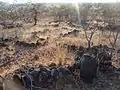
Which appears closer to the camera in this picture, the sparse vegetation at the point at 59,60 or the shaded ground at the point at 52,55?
the sparse vegetation at the point at 59,60

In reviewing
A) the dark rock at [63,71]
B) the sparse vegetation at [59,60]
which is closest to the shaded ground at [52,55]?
the sparse vegetation at [59,60]

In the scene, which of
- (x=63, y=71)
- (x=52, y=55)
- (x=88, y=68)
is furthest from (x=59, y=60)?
(x=88, y=68)

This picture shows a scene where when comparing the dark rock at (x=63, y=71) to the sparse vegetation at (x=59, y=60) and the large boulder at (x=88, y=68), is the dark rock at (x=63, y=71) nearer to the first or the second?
the sparse vegetation at (x=59, y=60)

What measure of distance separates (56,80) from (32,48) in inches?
110

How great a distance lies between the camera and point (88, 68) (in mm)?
5297

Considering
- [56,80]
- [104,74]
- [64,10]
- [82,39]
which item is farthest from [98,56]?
[64,10]

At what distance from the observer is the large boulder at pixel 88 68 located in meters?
5.28

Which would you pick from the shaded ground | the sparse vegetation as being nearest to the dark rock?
the sparse vegetation

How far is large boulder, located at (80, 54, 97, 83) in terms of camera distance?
5279 mm

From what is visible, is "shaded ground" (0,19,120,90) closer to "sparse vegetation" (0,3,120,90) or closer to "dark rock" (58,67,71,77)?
"sparse vegetation" (0,3,120,90)

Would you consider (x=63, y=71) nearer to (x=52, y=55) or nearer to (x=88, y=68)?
(x=88, y=68)

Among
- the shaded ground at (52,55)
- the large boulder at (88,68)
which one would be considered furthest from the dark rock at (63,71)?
the large boulder at (88,68)

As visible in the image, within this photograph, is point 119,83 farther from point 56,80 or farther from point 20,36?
point 20,36

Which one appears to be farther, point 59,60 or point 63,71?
point 59,60
